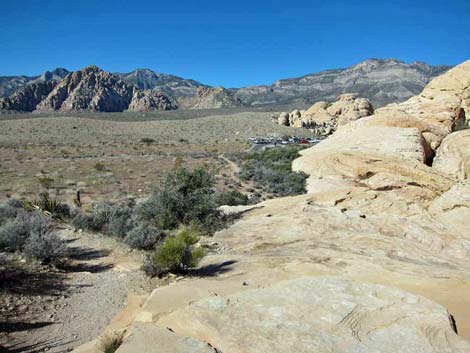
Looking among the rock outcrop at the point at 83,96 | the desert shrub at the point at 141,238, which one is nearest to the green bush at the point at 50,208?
the desert shrub at the point at 141,238

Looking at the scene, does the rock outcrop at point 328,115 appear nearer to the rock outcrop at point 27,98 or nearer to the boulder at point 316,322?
the boulder at point 316,322

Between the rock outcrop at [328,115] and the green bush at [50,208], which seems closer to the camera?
the green bush at [50,208]

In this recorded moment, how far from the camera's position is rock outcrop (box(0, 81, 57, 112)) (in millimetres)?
158125

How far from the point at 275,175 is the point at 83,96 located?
180 meters

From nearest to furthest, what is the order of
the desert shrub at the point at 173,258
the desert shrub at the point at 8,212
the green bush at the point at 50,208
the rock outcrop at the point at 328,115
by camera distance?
the desert shrub at the point at 173,258 < the desert shrub at the point at 8,212 < the green bush at the point at 50,208 < the rock outcrop at the point at 328,115

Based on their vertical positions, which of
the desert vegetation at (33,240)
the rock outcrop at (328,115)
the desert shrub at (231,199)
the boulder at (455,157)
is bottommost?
the desert shrub at (231,199)

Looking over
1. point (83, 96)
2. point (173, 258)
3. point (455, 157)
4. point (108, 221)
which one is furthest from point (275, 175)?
point (83, 96)

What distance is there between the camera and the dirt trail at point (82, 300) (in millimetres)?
5875

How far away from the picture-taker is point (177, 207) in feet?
43.4

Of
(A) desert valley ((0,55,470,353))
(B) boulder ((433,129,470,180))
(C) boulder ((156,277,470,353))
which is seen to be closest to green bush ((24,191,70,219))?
(A) desert valley ((0,55,470,353))

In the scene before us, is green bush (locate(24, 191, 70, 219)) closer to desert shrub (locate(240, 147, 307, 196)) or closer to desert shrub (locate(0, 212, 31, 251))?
desert shrub (locate(0, 212, 31, 251))

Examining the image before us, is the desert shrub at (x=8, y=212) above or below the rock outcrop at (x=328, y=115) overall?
below

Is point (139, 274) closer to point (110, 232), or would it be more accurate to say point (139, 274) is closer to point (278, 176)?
point (110, 232)

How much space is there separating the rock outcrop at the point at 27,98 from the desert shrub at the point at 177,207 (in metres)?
160
